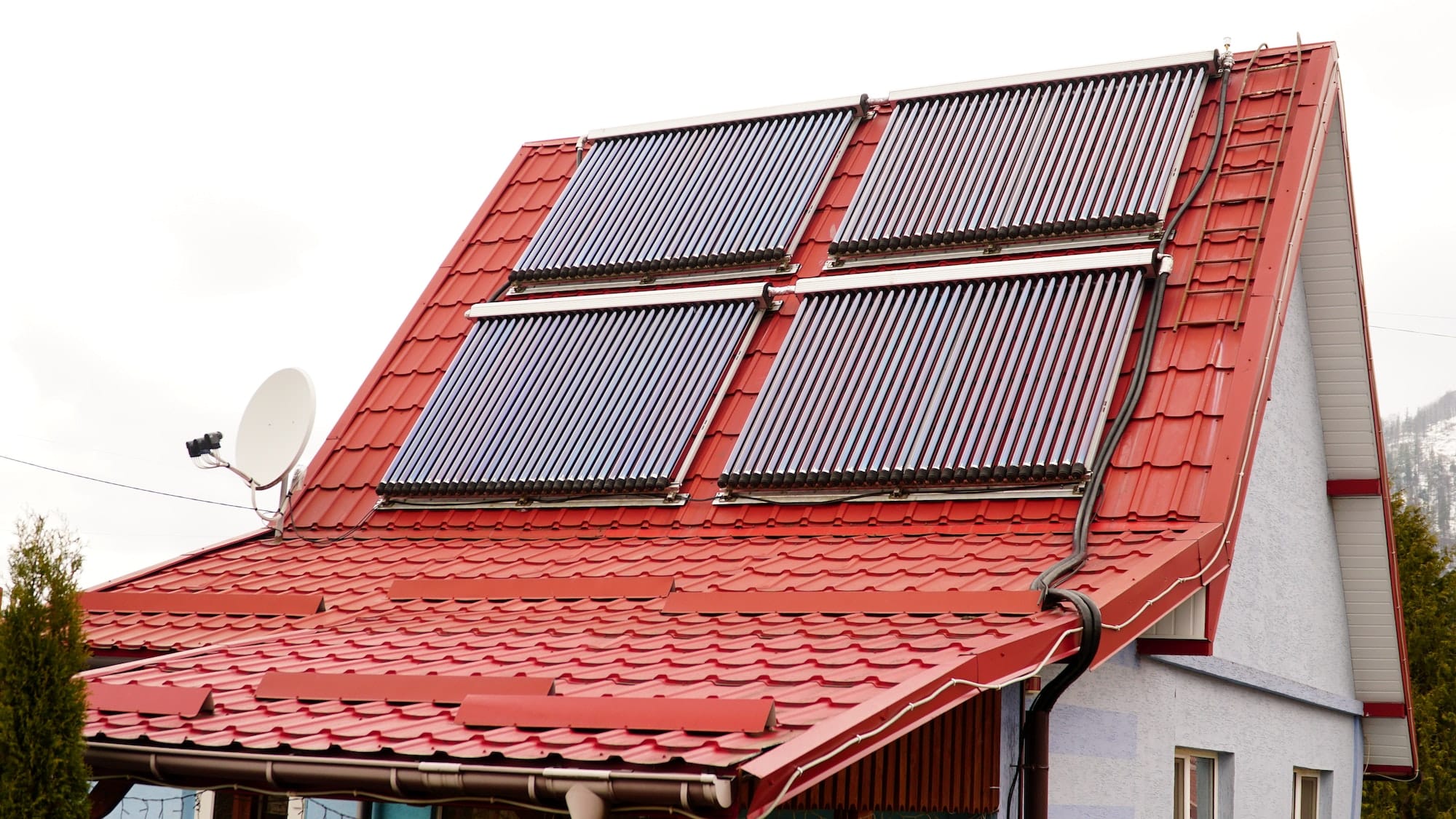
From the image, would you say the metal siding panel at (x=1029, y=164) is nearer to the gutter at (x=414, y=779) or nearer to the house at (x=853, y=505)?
the house at (x=853, y=505)

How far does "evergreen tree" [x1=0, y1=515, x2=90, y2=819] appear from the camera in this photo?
21.0 ft

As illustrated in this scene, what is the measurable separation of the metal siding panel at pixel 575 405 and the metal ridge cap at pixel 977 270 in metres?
0.64

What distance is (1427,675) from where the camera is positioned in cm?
2255

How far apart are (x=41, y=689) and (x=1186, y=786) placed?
6592 mm

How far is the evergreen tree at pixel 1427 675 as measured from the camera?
21562mm

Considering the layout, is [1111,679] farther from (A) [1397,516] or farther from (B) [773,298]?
(A) [1397,516]

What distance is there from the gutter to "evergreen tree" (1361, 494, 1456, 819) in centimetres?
1859

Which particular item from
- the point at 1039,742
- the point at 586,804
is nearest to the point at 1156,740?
the point at 1039,742

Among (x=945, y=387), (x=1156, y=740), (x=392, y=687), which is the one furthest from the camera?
(x=945, y=387)

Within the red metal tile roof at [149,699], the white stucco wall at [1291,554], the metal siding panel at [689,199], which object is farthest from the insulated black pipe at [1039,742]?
the metal siding panel at [689,199]

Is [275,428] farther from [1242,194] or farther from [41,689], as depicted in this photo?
[1242,194]

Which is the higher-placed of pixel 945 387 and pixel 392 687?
pixel 945 387

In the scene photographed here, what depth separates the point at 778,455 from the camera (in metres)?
9.63

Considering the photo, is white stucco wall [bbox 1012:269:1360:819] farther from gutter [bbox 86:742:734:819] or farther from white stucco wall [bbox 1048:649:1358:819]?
gutter [bbox 86:742:734:819]
